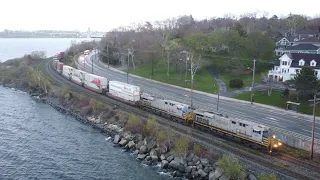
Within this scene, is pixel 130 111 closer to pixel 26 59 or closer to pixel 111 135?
pixel 111 135

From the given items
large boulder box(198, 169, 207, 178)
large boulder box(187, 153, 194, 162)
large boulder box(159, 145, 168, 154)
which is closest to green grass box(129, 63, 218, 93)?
large boulder box(159, 145, 168, 154)

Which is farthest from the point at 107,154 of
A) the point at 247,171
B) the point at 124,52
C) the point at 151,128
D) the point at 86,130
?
the point at 124,52

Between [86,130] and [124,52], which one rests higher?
[124,52]

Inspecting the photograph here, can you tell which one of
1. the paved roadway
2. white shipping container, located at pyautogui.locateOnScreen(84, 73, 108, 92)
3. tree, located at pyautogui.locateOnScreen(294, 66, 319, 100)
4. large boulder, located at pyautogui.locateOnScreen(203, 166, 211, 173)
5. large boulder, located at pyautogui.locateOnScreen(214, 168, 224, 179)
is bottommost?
large boulder, located at pyautogui.locateOnScreen(203, 166, 211, 173)

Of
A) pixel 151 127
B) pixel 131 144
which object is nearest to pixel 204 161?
pixel 151 127

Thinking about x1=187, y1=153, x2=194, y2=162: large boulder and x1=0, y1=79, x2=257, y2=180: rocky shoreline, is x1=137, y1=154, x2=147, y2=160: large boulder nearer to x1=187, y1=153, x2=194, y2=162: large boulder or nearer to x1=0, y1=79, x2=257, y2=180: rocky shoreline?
x1=0, y1=79, x2=257, y2=180: rocky shoreline

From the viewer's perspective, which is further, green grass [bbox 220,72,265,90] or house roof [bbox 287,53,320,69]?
green grass [bbox 220,72,265,90]

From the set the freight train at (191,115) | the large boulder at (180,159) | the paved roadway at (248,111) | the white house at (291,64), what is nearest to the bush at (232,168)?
the large boulder at (180,159)
